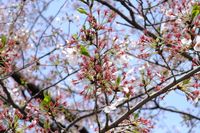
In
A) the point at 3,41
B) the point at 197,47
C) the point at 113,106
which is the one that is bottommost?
the point at 113,106

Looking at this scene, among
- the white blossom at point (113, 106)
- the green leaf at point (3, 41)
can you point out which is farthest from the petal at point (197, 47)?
the green leaf at point (3, 41)

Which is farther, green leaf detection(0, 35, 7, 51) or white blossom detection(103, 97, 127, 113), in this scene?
green leaf detection(0, 35, 7, 51)

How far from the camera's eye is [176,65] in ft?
16.7

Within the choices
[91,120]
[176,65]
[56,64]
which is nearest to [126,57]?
[176,65]

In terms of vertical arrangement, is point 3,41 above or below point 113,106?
above

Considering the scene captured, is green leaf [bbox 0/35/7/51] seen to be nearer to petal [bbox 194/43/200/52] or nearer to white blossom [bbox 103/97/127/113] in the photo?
white blossom [bbox 103/97/127/113]

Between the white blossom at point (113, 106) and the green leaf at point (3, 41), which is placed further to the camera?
the green leaf at point (3, 41)

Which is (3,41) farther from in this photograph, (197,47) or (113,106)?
(197,47)

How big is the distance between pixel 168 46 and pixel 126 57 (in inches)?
21.8

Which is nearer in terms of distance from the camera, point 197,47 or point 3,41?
point 197,47

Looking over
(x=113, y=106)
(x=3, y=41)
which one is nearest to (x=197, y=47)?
(x=113, y=106)

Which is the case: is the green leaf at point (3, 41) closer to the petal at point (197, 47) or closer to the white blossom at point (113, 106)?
the white blossom at point (113, 106)

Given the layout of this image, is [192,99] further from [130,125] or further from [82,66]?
[82,66]

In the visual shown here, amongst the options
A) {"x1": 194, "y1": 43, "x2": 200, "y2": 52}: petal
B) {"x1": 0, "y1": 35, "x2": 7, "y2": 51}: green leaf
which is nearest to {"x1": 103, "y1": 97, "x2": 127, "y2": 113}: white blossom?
{"x1": 194, "y1": 43, "x2": 200, "y2": 52}: petal
